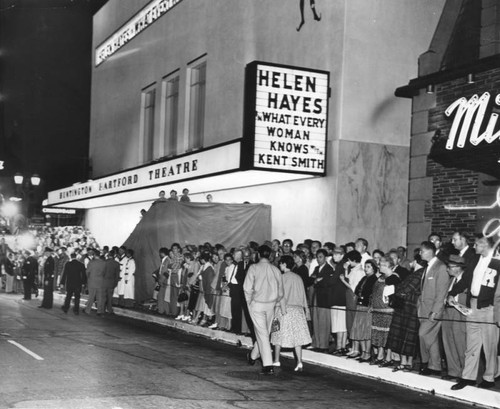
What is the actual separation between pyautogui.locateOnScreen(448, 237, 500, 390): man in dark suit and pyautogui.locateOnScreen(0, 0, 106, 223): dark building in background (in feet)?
141

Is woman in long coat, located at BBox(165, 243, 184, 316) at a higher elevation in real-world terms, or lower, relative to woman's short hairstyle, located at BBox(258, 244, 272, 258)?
lower

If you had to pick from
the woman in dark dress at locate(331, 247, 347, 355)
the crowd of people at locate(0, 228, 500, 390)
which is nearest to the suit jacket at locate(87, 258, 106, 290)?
the crowd of people at locate(0, 228, 500, 390)

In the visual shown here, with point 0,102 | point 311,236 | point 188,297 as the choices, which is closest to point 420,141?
point 311,236

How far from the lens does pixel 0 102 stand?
60.0m

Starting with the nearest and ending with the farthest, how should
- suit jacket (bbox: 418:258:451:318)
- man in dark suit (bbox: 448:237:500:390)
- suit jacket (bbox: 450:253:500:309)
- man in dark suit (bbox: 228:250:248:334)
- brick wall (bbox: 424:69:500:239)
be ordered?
1. man in dark suit (bbox: 448:237:500:390)
2. suit jacket (bbox: 450:253:500:309)
3. suit jacket (bbox: 418:258:451:318)
4. brick wall (bbox: 424:69:500:239)
5. man in dark suit (bbox: 228:250:248:334)

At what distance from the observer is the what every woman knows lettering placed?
1836 cm

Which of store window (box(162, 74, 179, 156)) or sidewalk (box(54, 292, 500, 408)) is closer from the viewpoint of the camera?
sidewalk (box(54, 292, 500, 408))

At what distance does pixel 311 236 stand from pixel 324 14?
5863 millimetres

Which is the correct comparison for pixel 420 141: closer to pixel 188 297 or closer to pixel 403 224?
pixel 403 224

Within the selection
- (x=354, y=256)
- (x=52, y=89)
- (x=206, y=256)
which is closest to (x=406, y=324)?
(x=354, y=256)

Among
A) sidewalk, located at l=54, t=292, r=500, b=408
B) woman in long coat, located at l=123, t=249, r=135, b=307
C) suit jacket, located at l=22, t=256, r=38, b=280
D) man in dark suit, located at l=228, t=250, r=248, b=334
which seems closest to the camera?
sidewalk, located at l=54, t=292, r=500, b=408

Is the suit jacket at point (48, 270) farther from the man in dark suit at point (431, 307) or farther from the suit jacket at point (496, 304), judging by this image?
the suit jacket at point (496, 304)

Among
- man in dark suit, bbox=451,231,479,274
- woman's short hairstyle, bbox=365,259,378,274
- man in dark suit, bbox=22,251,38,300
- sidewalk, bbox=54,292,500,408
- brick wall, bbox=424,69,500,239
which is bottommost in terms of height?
sidewalk, bbox=54,292,500,408

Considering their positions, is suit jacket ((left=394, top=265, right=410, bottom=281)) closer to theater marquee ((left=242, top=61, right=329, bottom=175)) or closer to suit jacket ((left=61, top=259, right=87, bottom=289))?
theater marquee ((left=242, top=61, right=329, bottom=175))
